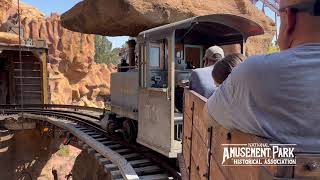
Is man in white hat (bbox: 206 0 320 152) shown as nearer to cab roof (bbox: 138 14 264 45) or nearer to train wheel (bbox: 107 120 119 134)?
cab roof (bbox: 138 14 264 45)

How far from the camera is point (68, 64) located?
39.5 m

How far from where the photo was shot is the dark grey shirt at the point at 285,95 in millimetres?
1304

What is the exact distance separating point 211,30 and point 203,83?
4037 mm

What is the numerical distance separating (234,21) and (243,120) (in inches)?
221

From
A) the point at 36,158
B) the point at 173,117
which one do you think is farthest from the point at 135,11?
the point at 36,158

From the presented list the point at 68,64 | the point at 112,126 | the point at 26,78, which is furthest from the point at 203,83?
the point at 68,64

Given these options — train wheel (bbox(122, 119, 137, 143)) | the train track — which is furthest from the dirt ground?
train wheel (bbox(122, 119, 137, 143))

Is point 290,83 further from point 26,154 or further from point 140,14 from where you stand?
point 26,154

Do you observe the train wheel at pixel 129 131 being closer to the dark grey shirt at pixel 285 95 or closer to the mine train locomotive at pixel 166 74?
the mine train locomotive at pixel 166 74

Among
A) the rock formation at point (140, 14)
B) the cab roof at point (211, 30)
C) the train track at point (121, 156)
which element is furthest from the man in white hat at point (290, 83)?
the rock formation at point (140, 14)

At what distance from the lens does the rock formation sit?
12867 millimetres

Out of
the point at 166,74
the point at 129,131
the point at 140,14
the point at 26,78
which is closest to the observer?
the point at 166,74

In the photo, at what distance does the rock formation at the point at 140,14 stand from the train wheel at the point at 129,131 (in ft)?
18.4

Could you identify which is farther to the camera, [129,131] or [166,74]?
[129,131]
